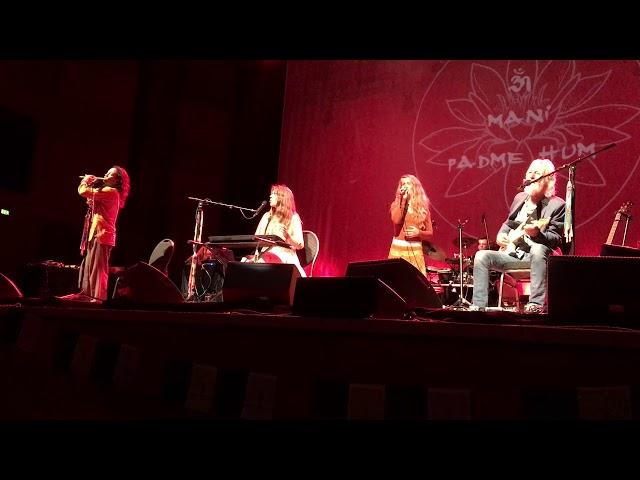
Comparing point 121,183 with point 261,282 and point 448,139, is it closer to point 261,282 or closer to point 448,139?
point 448,139

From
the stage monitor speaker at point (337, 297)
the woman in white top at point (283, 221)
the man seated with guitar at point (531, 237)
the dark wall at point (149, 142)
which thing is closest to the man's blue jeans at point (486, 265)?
the man seated with guitar at point (531, 237)

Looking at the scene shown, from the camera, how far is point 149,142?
852cm

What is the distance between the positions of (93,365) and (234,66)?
7.95 m

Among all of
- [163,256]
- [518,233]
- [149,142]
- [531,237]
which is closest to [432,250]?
[518,233]

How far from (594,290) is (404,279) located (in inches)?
31.4

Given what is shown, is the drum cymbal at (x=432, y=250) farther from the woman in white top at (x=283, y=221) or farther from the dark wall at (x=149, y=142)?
the dark wall at (x=149, y=142)

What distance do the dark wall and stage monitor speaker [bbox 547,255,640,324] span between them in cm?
671

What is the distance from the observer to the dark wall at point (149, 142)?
25.1 ft

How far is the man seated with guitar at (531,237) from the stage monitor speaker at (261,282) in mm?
2773

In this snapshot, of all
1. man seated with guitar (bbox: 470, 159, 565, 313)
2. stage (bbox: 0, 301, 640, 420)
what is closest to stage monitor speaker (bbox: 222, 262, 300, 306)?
stage (bbox: 0, 301, 640, 420)

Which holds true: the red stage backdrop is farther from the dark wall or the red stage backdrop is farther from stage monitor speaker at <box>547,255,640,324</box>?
stage monitor speaker at <box>547,255,640,324</box>

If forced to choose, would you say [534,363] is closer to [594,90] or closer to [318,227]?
[594,90]

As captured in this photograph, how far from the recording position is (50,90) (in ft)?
25.7

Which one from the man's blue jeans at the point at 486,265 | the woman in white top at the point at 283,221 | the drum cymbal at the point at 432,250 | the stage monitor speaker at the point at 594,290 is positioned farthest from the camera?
the woman in white top at the point at 283,221
